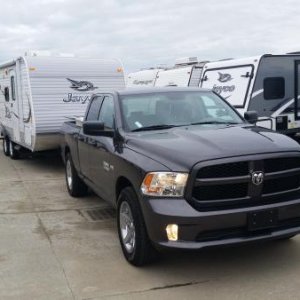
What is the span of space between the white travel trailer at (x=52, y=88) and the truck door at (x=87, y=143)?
3.84 m

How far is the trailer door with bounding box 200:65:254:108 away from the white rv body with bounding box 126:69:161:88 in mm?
5330

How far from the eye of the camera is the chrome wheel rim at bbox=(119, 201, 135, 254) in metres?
5.21

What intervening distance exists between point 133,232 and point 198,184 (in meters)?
0.98

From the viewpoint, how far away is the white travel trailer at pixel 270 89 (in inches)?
458

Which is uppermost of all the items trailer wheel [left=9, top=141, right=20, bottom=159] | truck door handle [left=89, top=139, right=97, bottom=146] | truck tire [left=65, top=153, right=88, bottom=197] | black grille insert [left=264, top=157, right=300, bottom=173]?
black grille insert [left=264, top=157, right=300, bottom=173]

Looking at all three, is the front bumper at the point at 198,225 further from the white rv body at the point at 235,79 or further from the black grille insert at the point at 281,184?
the white rv body at the point at 235,79

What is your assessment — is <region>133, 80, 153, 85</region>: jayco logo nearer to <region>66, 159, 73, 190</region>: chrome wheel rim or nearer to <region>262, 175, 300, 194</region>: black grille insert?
<region>66, 159, 73, 190</region>: chrome wheel rim

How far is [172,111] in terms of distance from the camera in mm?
6133

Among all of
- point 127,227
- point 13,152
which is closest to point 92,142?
point 127,227

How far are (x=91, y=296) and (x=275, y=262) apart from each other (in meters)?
1.88

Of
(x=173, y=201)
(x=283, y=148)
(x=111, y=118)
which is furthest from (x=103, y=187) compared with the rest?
(x=283, y=148)

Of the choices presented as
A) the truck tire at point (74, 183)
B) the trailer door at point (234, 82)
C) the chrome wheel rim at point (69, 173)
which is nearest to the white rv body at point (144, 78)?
the trailer door at point (234, 82)

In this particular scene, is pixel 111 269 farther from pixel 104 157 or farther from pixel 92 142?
pixel 92 142

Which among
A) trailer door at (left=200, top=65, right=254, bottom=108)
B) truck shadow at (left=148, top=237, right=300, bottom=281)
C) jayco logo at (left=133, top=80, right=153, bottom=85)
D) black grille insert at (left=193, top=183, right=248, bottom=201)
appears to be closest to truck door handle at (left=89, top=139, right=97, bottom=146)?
truck shadow at (left=148, top=237, right=300, bottom=281)
